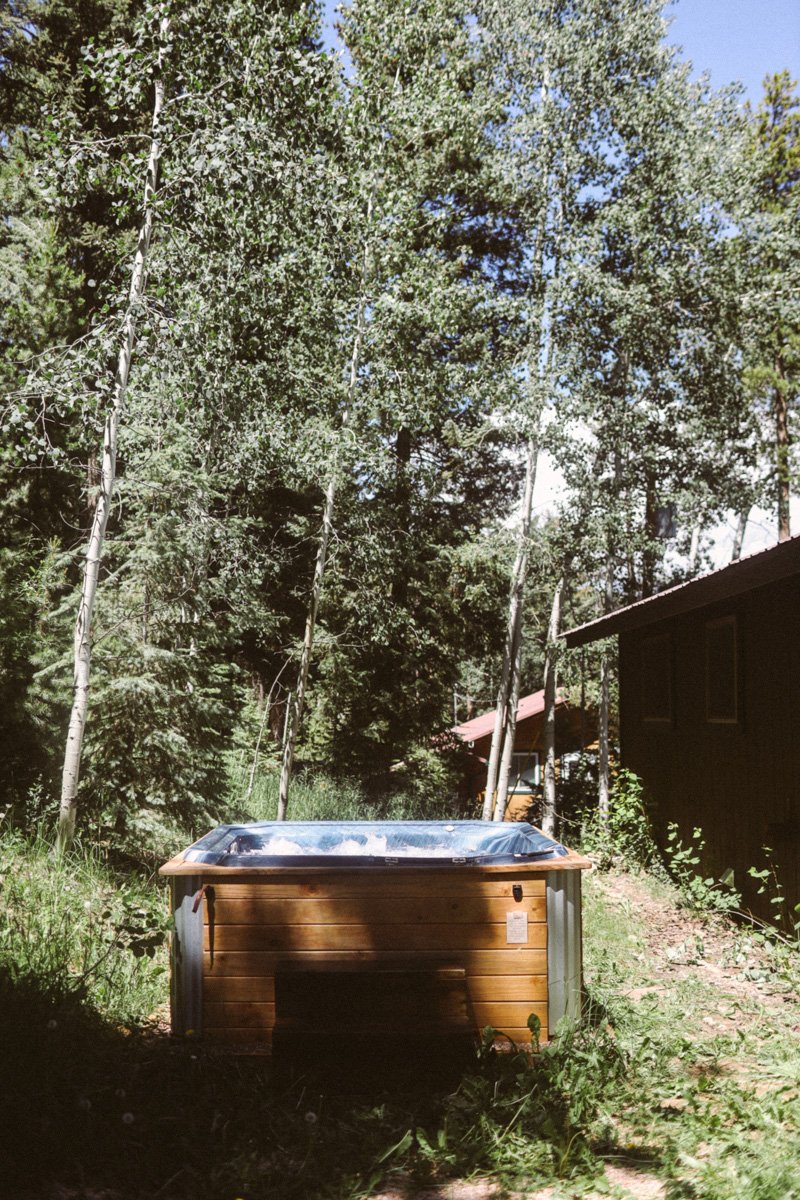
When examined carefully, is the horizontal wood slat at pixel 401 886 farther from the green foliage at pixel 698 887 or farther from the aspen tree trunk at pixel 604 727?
the aspen tree trunk at pixel 604 727

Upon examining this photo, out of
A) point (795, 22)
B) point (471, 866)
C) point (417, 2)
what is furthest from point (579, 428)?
point (471, 866)

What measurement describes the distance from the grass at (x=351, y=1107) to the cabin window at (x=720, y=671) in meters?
3.46

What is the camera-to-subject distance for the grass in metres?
3.36

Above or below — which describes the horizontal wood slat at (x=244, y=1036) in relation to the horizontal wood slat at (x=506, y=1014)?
below

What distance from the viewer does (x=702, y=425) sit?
650 inches

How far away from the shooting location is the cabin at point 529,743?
2100 centimetres

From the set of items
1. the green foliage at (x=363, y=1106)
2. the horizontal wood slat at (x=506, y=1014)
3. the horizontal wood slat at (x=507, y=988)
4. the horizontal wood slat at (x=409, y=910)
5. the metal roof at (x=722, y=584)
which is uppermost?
the metal roof at (x=722, y=584)

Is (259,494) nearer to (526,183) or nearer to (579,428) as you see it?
(579,428)

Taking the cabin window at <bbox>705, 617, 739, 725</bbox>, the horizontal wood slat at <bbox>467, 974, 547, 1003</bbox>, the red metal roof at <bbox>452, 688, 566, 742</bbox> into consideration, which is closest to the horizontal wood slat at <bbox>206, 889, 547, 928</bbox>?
the horizontal wood slat at <bbox>467, 974, 547, 1003</bbox>

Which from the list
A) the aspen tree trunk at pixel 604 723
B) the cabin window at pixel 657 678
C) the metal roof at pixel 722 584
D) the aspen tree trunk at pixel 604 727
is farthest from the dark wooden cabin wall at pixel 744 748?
the aspen tree trunk at pixel 604 727

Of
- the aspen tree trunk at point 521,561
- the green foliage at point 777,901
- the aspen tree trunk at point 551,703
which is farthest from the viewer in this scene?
the aspen tree trunk at point 551,703

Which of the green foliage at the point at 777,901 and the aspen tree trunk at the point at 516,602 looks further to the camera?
the aspen tree trunk at the point at 516,602

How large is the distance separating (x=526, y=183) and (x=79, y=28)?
24.5 ft

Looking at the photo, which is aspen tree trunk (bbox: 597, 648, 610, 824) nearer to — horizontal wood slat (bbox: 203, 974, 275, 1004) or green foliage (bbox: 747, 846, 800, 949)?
green foliage (bbox: 747, 846, 800, 949)
